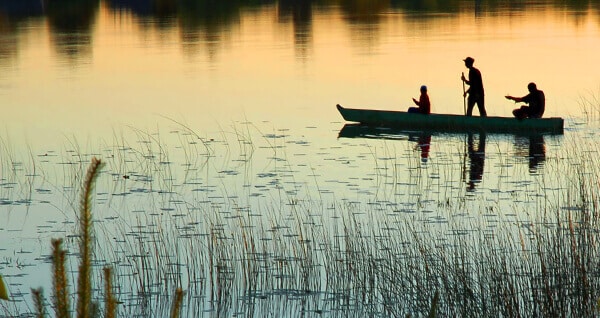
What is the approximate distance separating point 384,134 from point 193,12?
50.8 metres

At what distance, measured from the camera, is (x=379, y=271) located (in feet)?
31.6

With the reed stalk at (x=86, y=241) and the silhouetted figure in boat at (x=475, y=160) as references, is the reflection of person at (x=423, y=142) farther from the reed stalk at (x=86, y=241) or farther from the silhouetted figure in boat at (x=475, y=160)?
the reed stalk at (x=86, y=241)

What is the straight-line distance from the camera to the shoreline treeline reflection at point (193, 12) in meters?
50.1

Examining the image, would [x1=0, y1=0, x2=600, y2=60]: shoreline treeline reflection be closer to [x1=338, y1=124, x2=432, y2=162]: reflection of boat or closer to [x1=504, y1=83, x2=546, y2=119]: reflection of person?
[x1=338, y1=124, x2=432, y2=162]: reflection of boat

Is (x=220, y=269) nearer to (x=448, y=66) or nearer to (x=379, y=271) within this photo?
(x=379, y=271)

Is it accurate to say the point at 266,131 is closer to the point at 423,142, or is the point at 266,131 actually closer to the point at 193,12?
the point at 423,142

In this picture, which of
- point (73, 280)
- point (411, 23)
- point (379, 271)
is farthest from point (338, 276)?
point (411, 23)

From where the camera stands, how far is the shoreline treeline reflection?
50125mm

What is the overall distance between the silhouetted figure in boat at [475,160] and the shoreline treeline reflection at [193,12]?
2404 centimetres

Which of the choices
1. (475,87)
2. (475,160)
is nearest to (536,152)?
(475,160)

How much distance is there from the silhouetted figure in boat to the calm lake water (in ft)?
0.16

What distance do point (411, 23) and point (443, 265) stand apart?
4788 centimetres

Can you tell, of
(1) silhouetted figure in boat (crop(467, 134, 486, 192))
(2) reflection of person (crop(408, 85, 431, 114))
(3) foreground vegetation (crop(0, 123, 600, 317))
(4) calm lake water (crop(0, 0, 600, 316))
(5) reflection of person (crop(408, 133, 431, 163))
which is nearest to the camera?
(3) foreground vegetation (crop(0, 123, 600, 317))

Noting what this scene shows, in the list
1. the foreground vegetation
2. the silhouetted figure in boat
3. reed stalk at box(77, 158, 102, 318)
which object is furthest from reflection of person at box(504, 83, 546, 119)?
reed stalk at box(77, 158, 102, 318)
